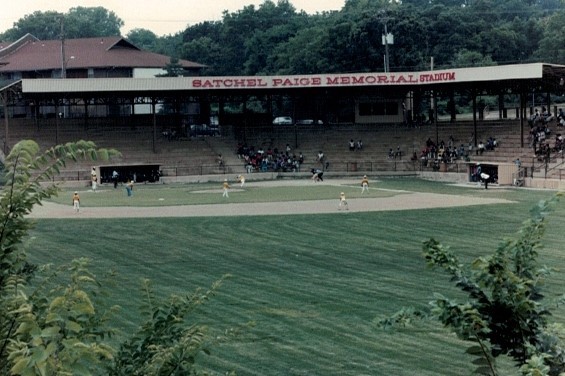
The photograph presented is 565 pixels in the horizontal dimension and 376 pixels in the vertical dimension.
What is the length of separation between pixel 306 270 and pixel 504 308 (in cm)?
2530

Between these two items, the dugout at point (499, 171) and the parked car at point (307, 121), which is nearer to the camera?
the dugout at point (499, 171)

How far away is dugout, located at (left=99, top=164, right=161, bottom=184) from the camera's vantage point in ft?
257

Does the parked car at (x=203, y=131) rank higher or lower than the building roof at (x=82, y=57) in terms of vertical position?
lower

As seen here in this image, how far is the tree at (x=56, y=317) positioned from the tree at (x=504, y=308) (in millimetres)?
2335

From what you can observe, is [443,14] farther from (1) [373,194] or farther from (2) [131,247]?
(2) [131,247]

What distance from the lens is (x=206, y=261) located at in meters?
37.2

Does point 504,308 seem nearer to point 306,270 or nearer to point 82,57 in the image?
point 306,270

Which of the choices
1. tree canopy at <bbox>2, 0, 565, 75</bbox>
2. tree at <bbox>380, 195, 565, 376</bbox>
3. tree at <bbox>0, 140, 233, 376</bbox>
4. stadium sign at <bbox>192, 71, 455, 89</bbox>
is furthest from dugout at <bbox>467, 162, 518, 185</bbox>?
tree at <bbox>380, 195, 565, 376</bbox>

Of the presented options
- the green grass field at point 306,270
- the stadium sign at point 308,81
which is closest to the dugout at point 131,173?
the stadium sign at point 308,81

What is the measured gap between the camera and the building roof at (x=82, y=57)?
11569 centimetres

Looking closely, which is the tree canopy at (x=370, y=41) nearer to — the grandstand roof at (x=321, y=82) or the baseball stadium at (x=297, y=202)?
the baseball stadium at (x=297, y=202)

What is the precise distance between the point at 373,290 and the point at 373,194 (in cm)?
3253

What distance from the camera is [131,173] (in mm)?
78812

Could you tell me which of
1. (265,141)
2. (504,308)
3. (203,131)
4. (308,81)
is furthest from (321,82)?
(504,308)
